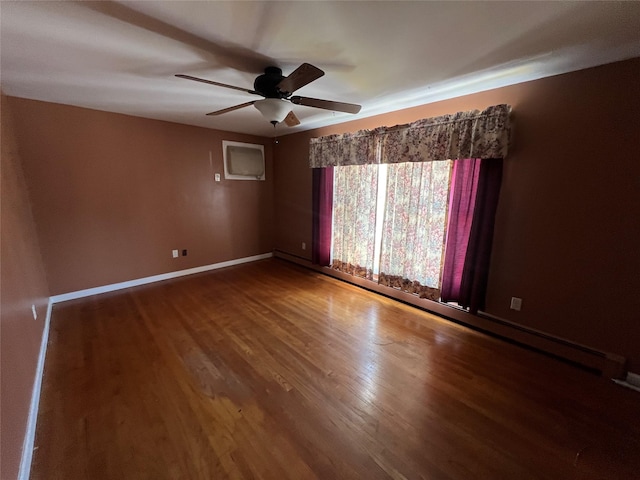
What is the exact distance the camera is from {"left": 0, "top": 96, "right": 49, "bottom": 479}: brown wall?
3.98 ft

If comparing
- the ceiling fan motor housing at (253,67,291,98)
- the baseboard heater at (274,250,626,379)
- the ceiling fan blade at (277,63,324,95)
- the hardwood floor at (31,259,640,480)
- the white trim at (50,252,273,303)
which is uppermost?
the ceiling fan motor housing at (253,67,291,98)

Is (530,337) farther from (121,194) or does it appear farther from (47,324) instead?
(121,194)

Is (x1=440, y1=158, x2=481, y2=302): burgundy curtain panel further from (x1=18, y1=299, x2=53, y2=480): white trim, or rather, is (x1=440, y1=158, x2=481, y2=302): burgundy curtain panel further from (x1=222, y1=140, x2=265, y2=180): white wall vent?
(x1=222, y1=140, x2=265, y2=180): white wall vent

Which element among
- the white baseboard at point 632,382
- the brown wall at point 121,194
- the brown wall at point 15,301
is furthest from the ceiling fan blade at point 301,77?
the white baseboard at point 632,382

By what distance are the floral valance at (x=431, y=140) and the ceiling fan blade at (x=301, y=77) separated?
1542 millimetres

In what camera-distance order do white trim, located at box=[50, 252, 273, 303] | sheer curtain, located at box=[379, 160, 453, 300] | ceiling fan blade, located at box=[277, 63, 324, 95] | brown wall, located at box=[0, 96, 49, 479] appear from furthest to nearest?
white trim, located at box=[50, 252, 273, 303] → sheer curtain, located at box=[379, 160, 453, 300] → ceiling fan blade, located at box=[277, 63, 324, 95] → brown wall, located at box=[0, 96, 49, 479]

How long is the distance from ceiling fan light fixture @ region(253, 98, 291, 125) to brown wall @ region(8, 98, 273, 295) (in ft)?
7.97

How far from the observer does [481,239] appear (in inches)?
96.6

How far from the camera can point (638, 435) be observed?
1.54 metres

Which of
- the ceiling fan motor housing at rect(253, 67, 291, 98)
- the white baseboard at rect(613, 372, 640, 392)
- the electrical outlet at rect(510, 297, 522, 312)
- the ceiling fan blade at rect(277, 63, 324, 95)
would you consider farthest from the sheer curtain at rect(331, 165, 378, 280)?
the white baseboard at rect(613, 372, 640, 392)

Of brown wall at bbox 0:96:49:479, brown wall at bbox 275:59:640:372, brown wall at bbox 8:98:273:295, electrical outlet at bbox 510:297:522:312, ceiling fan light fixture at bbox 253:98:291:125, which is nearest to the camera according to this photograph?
brown wall at bbox 0:96:49:479

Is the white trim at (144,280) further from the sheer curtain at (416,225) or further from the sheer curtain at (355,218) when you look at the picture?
the sheer curtain at (416,225)

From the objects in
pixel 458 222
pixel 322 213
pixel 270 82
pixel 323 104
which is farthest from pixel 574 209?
pixel 322 213

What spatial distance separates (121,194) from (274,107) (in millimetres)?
2689
